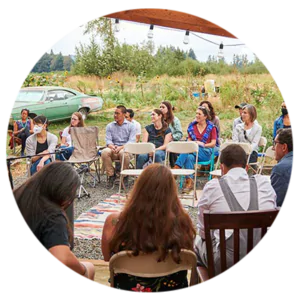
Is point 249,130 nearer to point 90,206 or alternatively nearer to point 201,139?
point 201,139

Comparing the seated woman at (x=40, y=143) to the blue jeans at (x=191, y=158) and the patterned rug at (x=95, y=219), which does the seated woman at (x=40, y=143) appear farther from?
the blue jeans at (x=191, y=158)

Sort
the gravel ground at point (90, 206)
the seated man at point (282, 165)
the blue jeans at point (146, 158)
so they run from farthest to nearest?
the blue jeans at point (146, 158) → the gravel ground at point (90, 206) → the seated man at point (282, 165)

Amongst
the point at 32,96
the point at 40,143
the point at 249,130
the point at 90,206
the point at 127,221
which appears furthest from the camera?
the point at 32,96

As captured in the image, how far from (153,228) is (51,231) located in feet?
1.53

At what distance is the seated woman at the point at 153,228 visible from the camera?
1928 millimetres

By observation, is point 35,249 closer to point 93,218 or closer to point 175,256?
point 175,256

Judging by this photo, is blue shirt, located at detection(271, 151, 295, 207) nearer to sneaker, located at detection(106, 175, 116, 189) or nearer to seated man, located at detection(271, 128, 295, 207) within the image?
seated man, located at detection(271, 128, 295, 207)

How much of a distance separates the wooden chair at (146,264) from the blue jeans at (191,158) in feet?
13.8

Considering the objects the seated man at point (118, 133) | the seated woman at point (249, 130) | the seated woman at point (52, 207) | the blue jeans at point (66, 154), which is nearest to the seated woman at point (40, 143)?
the blue jeans at point (66, 154)

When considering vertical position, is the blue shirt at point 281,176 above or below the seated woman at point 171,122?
below

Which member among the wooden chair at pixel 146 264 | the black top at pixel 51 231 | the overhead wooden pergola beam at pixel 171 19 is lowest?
the wooden chair at pixel 146 264

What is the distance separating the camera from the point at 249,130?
6.23 metres

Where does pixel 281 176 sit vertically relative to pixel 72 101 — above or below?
below

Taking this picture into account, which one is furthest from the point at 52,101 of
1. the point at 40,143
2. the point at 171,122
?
the point at 171,122
